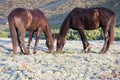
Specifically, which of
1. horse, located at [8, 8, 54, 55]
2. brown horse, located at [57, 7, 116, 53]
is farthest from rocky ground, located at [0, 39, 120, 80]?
brown horse, located at [57, 7, 116, 53]

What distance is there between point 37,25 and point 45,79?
19.6 feet

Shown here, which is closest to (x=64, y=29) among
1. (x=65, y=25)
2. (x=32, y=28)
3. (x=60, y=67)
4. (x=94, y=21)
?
(x=65, y=25)

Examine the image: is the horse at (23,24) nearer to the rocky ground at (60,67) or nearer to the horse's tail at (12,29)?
the horse's tail at (12,29)

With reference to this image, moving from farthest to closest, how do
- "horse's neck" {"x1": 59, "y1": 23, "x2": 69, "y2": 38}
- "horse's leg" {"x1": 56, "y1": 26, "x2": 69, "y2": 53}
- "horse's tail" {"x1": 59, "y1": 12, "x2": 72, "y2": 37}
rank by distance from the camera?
"horse's leg" {"x1": 56, "y1": 26, "x2": 69, "y2": 53}
"horse's neck" {"x1": 59, "y1": 23, "x2": 69, "y2": 38}
"horse's tail" {"x1": 59, "y1": 12, "x2": 72, "y2": 37}

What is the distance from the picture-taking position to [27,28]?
643 inches

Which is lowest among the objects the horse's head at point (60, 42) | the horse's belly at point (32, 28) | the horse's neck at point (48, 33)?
the horse's head at point (60, 42)

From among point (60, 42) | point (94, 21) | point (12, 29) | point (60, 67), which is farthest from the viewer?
point (60, 42)

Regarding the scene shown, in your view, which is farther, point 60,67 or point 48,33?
point 48,33

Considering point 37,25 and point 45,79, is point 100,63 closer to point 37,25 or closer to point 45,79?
point 45,79

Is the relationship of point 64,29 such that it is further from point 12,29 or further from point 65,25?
point 12,29

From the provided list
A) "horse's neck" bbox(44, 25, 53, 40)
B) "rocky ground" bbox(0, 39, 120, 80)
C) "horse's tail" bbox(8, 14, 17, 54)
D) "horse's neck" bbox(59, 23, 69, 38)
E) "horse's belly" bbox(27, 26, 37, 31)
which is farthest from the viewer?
"horse's neck" bbox(59, 23, 69, 38)

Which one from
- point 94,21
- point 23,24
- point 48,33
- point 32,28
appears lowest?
point 48,33

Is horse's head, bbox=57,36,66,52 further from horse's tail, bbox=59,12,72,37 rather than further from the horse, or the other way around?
the horse

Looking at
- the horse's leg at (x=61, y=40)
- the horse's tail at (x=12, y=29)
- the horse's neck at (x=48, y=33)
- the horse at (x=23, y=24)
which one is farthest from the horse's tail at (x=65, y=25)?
the horse's tail at (x=12, y=29)
